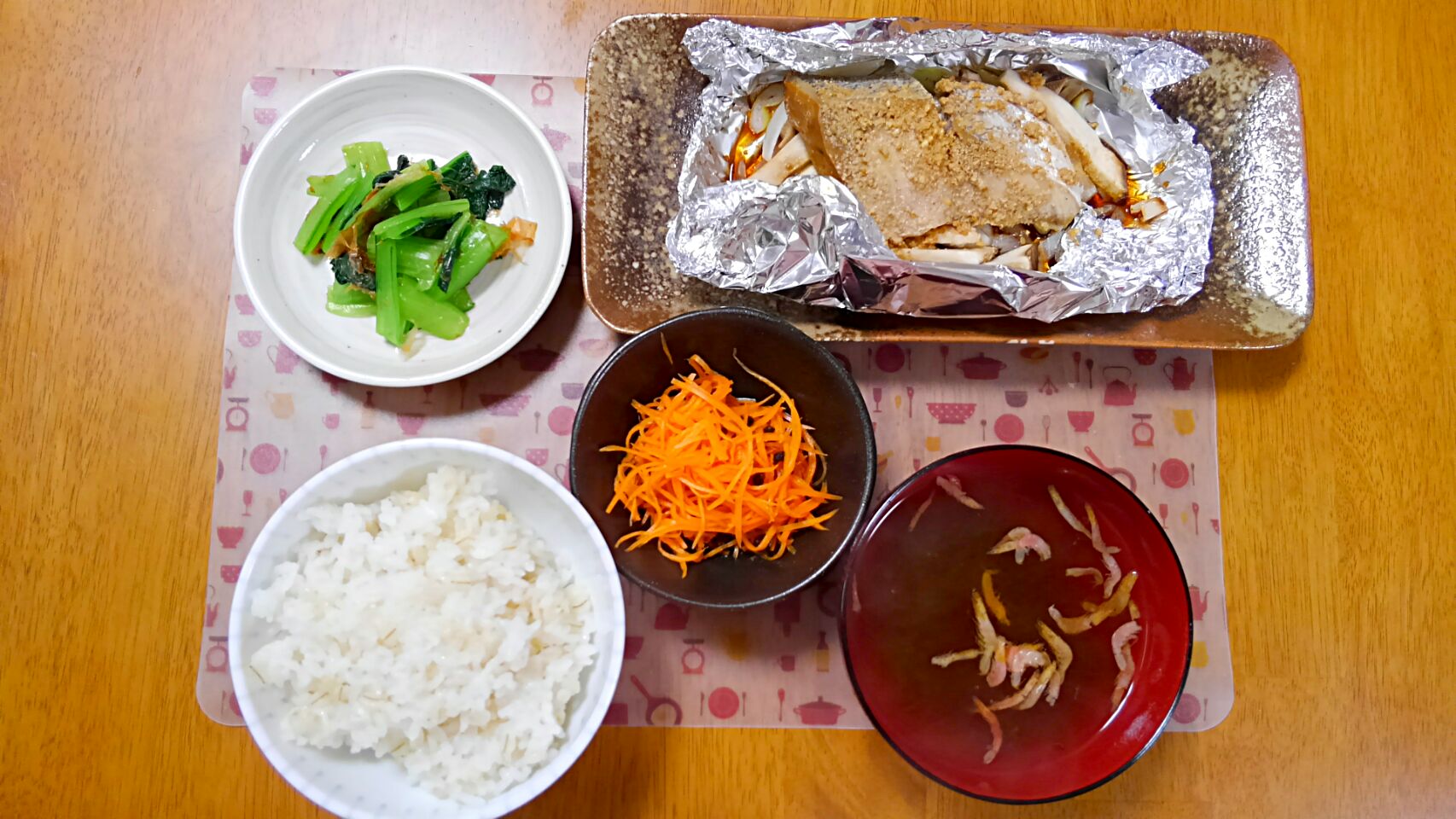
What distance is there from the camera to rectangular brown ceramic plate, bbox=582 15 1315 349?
1396mm

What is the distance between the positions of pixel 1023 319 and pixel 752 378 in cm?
46

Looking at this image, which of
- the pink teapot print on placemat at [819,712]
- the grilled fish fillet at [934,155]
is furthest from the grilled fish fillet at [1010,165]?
the pink teapot print on placemat at [819,712]

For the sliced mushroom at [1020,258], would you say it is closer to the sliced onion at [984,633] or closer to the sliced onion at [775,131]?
the sliced onion at [775,131]

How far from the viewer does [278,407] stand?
1493mm

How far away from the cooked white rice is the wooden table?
0.30 m

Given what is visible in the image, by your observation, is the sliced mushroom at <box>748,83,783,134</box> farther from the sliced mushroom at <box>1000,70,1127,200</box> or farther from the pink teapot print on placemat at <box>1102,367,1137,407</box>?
the pink teapot print on placemat at <box>1102,367,1137,407</box>

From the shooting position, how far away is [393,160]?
152cm

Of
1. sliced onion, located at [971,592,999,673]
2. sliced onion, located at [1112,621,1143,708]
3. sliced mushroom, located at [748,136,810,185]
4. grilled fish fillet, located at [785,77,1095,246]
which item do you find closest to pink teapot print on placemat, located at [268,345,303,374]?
sliced mushroom, located at [748,136,810,185]

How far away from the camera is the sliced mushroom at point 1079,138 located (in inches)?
57.8

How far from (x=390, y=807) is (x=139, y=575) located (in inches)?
26.1

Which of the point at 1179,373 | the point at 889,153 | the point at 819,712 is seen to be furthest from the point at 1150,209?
the point at 819,712

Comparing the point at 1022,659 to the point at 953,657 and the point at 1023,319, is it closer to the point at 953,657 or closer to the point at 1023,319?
the point at 953,657

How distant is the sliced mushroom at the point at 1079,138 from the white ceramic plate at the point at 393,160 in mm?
788

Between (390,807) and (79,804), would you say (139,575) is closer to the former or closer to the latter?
(79,804)
